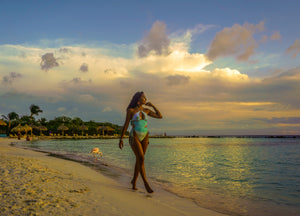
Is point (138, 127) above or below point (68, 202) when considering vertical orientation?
above

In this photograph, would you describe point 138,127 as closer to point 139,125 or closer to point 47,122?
point 139,125

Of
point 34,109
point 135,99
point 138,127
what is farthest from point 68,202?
point 34,109

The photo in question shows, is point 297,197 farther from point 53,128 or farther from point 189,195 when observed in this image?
point 53,128

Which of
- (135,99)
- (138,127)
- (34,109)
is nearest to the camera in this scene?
(138,127)

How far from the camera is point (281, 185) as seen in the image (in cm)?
884

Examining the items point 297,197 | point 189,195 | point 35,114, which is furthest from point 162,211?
point 35,114

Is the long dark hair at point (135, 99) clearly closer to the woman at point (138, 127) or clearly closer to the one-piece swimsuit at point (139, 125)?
the woman at point (138, 127)

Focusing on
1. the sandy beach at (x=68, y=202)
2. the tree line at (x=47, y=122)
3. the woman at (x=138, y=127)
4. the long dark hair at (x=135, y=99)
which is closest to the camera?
the sandy beach at (x=68, y=202)

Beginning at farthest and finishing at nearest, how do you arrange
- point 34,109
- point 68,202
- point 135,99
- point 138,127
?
point 34,109 < point 135,99 < point 138,127 < point 68,202

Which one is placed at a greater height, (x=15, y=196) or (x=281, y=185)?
(x=15, y=196)

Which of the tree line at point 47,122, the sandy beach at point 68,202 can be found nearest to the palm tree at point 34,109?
the tree line at point 47,122

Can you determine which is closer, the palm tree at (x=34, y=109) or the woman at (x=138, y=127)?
the woman at (x=138, y=127)

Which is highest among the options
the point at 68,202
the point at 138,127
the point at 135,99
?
the point at 135,99

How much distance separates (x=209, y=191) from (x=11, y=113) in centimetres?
7848
